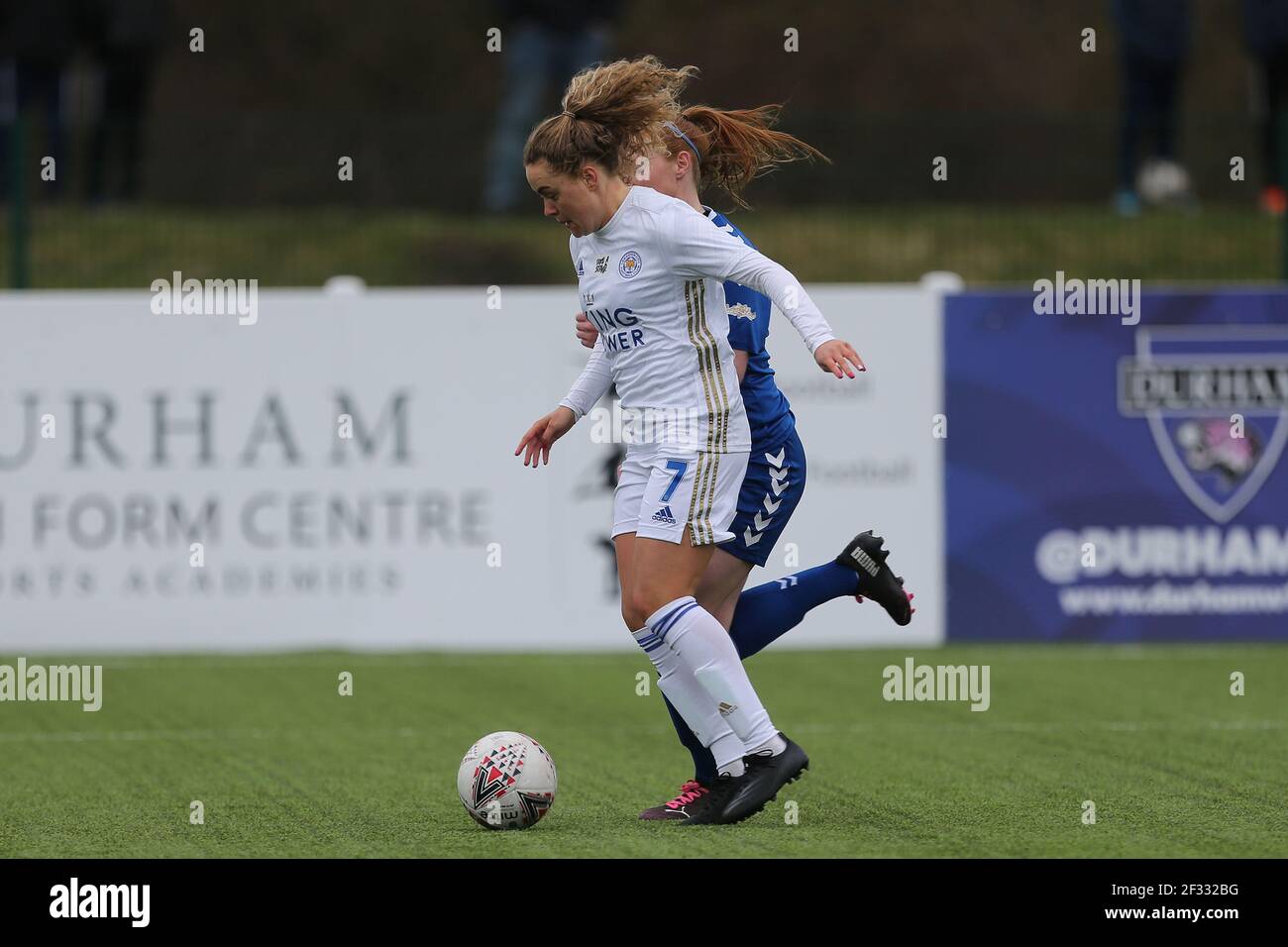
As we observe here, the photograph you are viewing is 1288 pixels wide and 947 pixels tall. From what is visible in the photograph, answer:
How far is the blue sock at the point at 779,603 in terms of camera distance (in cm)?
642

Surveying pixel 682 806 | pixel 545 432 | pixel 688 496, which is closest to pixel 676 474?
pixel 688 496

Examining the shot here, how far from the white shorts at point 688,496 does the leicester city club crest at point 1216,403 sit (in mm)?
5688

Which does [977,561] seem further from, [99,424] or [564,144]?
[564,144]

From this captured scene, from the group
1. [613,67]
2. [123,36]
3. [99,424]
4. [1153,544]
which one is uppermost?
[123,36]

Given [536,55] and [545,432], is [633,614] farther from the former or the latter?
[536,55]

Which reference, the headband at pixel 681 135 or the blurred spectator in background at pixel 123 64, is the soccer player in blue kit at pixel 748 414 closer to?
the headband at pixel 681 135

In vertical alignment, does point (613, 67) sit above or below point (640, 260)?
above

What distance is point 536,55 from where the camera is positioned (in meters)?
14.3

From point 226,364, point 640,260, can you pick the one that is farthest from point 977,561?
point 640,260

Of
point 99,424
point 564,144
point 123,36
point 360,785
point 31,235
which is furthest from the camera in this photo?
point 123,36

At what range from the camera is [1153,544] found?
36.7 feet

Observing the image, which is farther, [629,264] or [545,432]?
[545,432]

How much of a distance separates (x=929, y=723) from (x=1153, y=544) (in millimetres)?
3025

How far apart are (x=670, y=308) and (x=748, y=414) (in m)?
0.44
